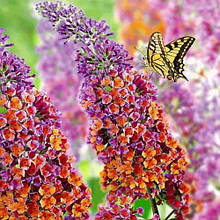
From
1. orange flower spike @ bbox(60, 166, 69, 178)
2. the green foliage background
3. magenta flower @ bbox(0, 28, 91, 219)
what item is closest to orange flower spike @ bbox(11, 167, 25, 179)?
magenta flower @ bbox(0, 28, 91, 219)

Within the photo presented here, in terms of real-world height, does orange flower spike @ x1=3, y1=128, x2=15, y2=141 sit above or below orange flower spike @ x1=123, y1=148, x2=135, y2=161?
above

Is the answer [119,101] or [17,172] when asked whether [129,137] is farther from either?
[17,172]

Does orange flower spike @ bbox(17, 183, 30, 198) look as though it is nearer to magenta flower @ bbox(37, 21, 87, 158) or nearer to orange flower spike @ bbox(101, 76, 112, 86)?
orange flower spike @ bbox(101, 76, 112, 86)

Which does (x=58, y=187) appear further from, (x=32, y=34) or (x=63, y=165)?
(x=32, y=34)

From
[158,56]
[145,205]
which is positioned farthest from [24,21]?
[158,56]

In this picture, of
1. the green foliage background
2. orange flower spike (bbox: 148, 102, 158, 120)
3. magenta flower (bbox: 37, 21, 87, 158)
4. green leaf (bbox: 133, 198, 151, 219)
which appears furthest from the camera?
the green foliage background

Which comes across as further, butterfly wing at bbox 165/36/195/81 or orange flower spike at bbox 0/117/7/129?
butterfly wing at bbox 165/36/195/81

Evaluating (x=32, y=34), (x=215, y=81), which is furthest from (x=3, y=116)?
(x=32, y=34)

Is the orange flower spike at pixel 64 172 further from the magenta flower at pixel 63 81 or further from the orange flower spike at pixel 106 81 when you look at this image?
the magenta flower at pixel 63 81
